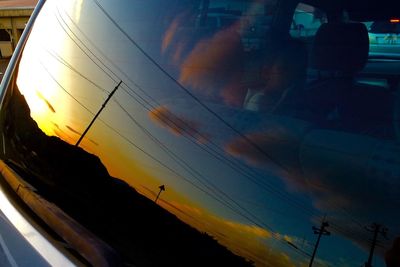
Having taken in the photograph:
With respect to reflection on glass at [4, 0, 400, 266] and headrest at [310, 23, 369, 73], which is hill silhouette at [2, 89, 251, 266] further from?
headrest at [310, 23, 369, 73]

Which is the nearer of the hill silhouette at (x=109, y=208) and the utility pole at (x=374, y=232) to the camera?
the utility pole at (x=374, y=232)

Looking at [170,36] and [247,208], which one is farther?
[170,36]

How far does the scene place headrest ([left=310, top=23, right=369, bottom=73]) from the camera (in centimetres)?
100

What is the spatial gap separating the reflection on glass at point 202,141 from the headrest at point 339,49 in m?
0.05

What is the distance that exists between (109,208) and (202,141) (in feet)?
1.03

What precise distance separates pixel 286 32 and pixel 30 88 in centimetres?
98

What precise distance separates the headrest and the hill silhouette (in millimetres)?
464

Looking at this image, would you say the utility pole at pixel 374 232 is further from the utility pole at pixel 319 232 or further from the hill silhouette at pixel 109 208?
the hill silhouette at pixel 109 208

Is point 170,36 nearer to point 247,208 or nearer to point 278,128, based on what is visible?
point 278,128

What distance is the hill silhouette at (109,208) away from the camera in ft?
3.24

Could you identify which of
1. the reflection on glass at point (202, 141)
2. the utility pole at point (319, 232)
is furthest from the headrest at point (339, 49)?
the utility pole at point (319, 232)

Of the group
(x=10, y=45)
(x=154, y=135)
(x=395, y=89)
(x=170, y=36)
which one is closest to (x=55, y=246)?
(x=154, y=135)

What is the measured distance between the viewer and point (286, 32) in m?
1.17

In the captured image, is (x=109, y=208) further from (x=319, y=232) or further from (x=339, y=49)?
(x=339, y=49)
